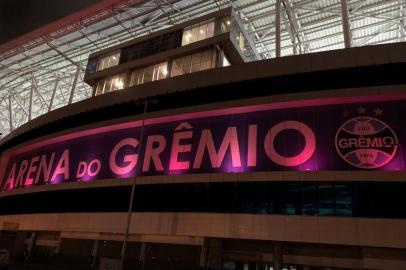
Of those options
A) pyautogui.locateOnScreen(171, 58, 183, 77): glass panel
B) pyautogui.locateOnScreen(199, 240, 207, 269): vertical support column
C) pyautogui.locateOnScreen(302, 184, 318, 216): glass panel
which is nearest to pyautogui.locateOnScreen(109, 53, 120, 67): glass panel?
pyautogui.locateOnScreen(171, 58, 183, 77): glass panel

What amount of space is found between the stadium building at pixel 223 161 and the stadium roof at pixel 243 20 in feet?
2.32

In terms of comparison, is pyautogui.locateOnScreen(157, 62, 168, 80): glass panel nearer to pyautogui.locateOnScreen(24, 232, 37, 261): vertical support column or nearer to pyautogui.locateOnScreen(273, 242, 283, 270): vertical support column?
pyautogui.locateOnScreen(24, 232, 37, 261): vertical support column

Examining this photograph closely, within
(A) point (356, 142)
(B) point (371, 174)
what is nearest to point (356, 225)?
(B) point (371, 174)

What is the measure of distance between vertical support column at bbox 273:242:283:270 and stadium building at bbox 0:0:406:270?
0.34 feet

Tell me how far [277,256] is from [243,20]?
1328 inches

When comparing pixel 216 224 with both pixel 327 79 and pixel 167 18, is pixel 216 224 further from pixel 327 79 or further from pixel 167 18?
pixel 167 18

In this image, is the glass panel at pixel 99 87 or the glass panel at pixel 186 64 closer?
the glass panel at pixel 186 64

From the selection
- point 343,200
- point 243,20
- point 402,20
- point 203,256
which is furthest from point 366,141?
point 402,20

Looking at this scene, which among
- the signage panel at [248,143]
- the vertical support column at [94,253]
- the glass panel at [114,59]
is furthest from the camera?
the glass panel at [114,59]

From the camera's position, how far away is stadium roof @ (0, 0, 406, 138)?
45094 millimetres

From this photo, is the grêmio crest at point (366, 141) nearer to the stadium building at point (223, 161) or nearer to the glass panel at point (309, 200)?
the stadium building at point (223, 161)

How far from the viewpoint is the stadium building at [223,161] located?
24.0 m

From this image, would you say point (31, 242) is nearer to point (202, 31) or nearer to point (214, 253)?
point (214, 253)

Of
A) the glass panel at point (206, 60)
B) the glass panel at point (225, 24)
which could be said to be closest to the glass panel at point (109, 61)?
the glass panel at point (206, 60)
